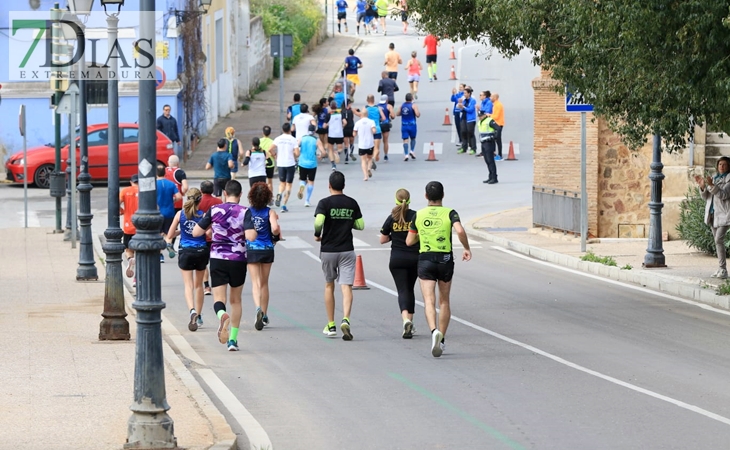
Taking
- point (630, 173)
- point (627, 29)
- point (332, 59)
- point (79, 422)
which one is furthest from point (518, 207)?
point (332, 59)

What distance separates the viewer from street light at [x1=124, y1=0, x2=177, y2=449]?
29.1 ft

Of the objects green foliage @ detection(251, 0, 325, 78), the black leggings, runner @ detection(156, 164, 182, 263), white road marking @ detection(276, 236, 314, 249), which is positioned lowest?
white road marking @ detection(276, 236, 314, 249)

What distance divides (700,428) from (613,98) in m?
6.83

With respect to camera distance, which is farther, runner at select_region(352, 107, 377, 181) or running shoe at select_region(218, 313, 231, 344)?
runner at select_region(352, 107, 377, 181)

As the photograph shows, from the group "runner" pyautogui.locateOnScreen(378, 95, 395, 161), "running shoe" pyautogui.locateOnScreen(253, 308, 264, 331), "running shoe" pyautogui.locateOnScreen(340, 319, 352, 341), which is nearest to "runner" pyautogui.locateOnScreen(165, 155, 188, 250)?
"running shoe" pyautogui.locateOnScreen(253, 308, 264, 331)

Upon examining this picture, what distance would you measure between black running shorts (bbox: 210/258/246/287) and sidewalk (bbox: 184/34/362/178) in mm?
20275

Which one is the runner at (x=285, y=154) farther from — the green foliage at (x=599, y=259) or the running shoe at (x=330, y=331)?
the running shoe at (x=330, y=331)

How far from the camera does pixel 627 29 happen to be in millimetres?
14453

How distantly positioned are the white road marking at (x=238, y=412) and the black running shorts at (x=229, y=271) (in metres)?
1.49

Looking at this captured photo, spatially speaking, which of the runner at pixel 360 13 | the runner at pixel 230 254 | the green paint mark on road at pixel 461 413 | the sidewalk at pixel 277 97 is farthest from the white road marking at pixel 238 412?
the runner at pixel 360 13

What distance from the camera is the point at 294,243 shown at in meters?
24.5

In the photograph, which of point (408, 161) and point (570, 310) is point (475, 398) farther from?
point (408, 161)

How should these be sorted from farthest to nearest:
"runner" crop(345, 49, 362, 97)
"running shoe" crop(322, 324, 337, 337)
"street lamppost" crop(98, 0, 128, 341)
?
"runner" crop(345, 49, 362, 97) → "running shoe" crop(322, 324, 337, 337) → "street lamppost" crop(98, 0, 128, 341)

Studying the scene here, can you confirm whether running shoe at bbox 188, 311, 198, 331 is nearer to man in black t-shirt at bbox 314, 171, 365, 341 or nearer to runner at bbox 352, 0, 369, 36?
man in black t-shirt at bbox 314, 171, 365, 341
